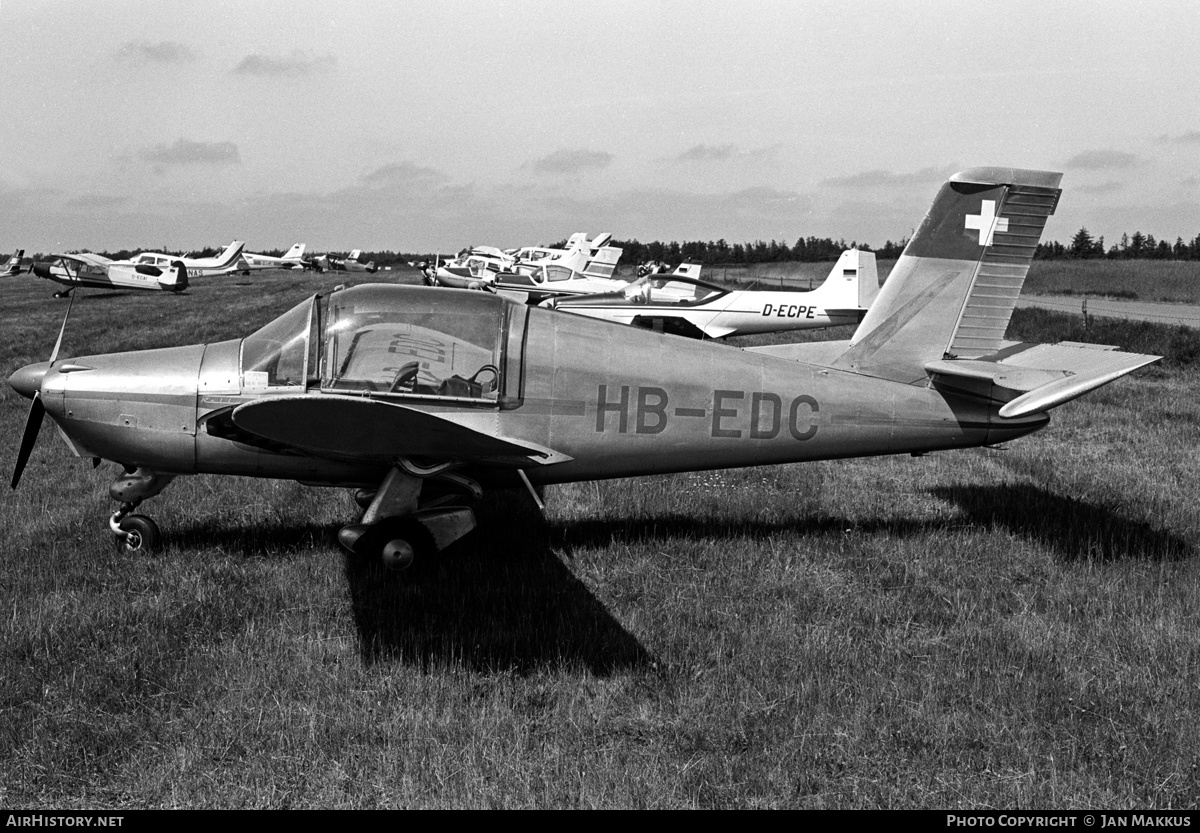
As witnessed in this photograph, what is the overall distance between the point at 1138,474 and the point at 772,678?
20.5 ft

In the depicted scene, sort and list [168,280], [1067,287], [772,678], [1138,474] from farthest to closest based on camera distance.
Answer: [1067,287] < [168,280] < [1138,474] < [772,678]

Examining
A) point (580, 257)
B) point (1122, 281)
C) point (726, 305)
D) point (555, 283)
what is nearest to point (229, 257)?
point (580, 257)

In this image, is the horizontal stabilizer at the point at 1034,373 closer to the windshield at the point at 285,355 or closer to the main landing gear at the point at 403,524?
the main landing gear at the point at 403,524

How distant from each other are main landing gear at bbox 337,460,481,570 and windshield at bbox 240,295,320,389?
93 centimetres

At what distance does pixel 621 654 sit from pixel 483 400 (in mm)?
2029

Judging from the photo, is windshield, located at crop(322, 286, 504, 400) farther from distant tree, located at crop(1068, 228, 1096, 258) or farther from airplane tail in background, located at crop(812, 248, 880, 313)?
distant tree, located at crop(1068, 228, 1096, 258)

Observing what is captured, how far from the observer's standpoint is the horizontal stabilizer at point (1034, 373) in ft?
20.6

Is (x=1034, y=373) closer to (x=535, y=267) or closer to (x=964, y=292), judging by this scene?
(x=964, y=292)

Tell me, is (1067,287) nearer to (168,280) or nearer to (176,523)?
(168,280)

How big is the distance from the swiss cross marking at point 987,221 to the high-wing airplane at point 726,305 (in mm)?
13200

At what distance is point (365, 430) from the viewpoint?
514cm

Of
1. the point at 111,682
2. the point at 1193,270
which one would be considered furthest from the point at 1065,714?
the point at 1193,270

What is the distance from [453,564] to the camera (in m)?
6.51

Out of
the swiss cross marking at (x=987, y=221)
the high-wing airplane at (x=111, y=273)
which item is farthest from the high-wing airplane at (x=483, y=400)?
the high-wing airplane at (x=111, y=273)
